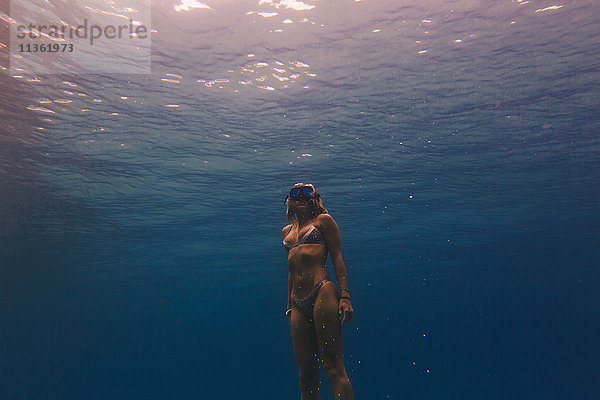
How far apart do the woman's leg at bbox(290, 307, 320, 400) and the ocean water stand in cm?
698

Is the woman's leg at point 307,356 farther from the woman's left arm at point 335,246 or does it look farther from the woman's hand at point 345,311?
the woman's left arm at point 335,246

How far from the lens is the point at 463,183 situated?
2017cm

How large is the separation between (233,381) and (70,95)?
13918 centimetres

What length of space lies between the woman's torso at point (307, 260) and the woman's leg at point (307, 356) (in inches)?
13.7

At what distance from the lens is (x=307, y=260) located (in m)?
5.00

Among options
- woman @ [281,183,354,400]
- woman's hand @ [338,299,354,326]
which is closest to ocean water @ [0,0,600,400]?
woman @ [281,183,354,400]

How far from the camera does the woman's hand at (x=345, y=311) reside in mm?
4527

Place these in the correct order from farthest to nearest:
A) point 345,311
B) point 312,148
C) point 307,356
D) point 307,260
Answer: point 312,148 → point 307,260 → point 307,356 → point 345,311

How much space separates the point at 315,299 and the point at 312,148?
11819 millimetres

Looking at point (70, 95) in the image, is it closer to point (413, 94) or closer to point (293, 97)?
point (293, 97)

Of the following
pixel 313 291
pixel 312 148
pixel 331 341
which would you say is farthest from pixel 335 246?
pixel 312 148

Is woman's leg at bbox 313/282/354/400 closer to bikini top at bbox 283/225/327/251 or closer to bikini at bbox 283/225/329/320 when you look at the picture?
bikini at bbox 283/225/329/320

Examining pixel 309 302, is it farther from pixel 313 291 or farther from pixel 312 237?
pixel 312 237

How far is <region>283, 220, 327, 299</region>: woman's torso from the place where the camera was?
193 inches
